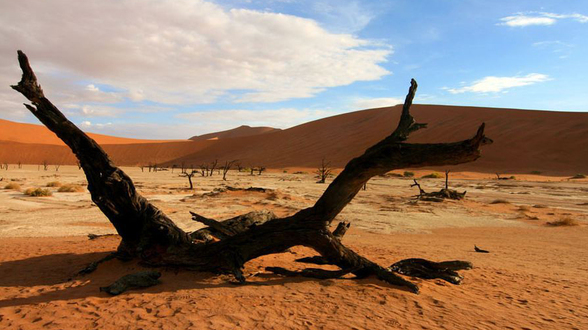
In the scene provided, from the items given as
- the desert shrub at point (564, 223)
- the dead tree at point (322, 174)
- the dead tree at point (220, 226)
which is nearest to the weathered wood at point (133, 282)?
the dead tree at point (220, 226)

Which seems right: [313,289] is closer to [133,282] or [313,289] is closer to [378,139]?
[133,282]

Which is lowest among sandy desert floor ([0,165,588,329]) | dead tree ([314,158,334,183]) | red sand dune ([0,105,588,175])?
sandy desert floor ([0,165,588,329])

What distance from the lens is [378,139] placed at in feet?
186

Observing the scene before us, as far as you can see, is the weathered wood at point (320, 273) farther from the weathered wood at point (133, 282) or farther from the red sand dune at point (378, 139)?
the red sand dune at point (378, 139)

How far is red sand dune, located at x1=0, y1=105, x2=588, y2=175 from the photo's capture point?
3859 cm

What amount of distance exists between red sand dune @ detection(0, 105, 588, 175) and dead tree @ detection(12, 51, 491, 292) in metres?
36.1

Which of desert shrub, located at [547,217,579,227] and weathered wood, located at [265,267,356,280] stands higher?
weathered wood, located at [265,267,356,280]

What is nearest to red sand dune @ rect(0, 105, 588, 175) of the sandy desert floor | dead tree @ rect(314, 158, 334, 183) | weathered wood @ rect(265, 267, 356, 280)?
dead tree @ rect(314, 158, 334, 183)

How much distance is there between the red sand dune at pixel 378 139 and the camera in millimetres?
38594

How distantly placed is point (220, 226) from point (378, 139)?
2072 inches

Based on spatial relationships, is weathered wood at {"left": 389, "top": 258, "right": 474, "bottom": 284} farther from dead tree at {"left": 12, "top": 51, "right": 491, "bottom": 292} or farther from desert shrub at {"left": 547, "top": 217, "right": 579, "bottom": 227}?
desert shrub at {"left": 547, "top": 217, "right": 579, "bottom": 227}

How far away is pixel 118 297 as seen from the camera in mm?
4629

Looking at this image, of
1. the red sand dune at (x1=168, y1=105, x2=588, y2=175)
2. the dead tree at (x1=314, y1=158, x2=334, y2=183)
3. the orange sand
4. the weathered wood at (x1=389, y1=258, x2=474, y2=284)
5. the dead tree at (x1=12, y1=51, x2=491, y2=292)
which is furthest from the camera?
the red sand dune at (x1=168, y1=105, x2=588, y2=175)

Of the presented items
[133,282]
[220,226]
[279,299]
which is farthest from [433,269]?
[133,282]
